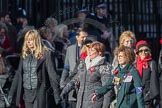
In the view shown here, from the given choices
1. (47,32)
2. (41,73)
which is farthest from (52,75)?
(47,32)

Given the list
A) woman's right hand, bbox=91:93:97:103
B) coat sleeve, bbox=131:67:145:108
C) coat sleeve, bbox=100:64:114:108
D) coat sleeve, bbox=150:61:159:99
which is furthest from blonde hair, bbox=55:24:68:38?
coat sleeve, bbox=131:67:145:108

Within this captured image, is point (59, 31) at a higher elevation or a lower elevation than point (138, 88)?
higher

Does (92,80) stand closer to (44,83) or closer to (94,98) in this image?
(94,98)

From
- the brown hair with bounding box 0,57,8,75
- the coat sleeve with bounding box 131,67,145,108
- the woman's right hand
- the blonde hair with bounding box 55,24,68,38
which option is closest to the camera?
the coat sleeve with bounding box 131,67,145,108

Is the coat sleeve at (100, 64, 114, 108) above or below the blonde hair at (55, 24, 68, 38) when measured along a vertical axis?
below

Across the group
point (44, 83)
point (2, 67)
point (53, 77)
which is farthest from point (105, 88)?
point (2, 67)

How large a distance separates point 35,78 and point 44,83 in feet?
0.62

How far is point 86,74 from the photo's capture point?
42.3 ft

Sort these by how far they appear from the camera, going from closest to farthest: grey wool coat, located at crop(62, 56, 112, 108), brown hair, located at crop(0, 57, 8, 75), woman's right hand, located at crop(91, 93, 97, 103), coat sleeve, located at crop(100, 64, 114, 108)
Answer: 1. woman's right hand, located at crop(91, 93, 97, 103)
2. coat sleeve, located at crop(100, 64, 114, 108)
3. grey wool coat, located at crop(62, 56, 112, 108)
4. brown hair, located at crop(0, 57, 8, 75)

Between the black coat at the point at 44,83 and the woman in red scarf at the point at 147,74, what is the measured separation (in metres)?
1.66

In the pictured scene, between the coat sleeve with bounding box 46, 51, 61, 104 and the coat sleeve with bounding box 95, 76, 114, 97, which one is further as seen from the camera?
the coat sleeve with bounding box 46, 51, 61, 104

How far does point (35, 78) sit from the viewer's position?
1335 centimetres

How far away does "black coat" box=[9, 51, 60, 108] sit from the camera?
43.6 feet

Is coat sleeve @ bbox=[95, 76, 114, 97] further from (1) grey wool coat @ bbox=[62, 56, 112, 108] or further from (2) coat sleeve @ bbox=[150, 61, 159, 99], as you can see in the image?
(2) coat sleeve @ bbox=[150, 61, 159, 99]
